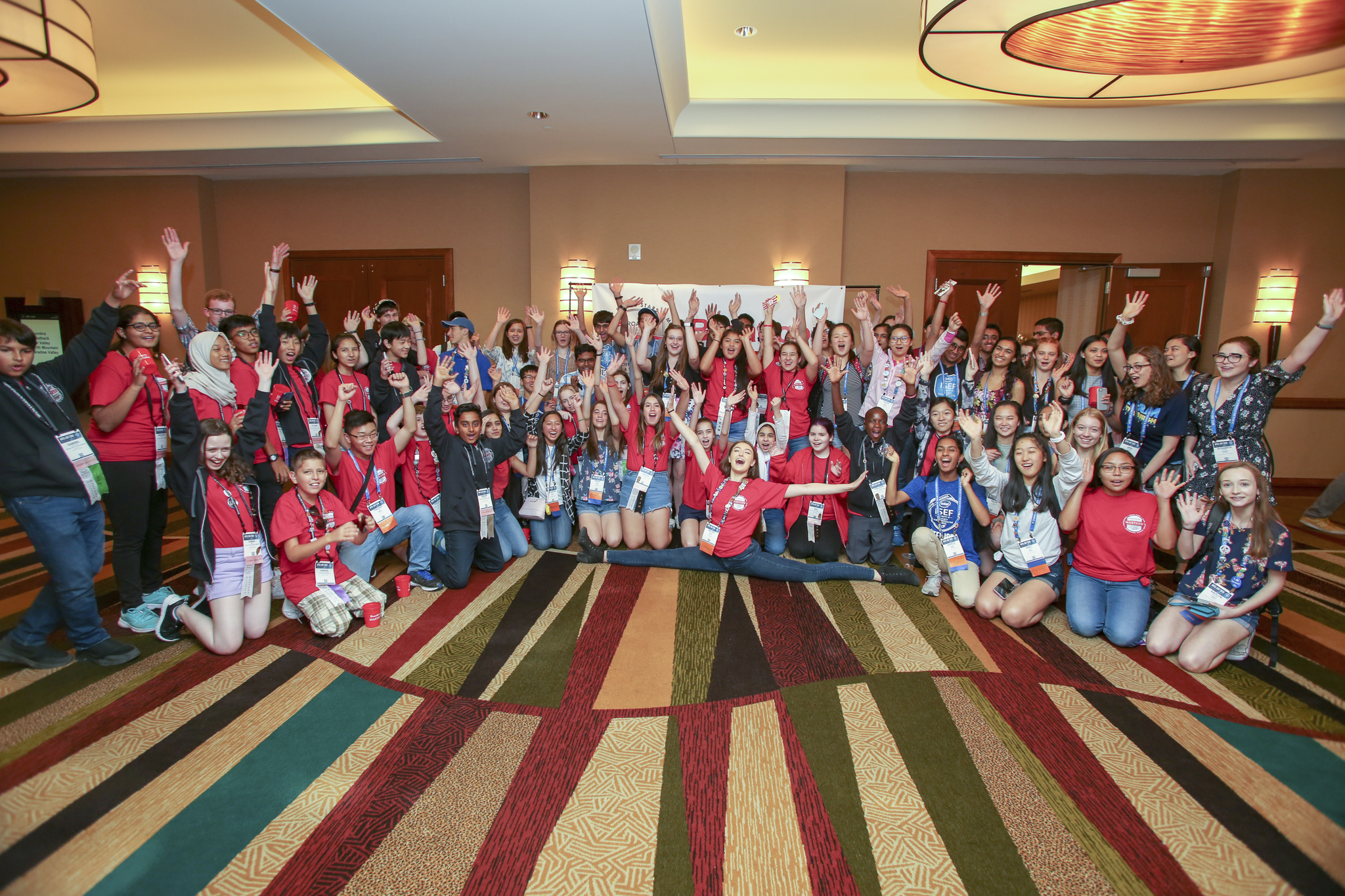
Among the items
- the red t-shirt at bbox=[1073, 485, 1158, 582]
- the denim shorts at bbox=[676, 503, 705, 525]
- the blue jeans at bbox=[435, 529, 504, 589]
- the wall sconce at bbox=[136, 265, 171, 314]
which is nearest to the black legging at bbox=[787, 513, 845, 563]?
the denim shorts at bbox=[676, 503, 705, 525]

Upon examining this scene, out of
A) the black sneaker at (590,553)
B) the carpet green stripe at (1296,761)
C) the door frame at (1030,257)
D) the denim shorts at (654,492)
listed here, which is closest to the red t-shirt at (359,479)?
the black sneaker at (590,553)

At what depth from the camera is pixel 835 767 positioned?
7.64ft

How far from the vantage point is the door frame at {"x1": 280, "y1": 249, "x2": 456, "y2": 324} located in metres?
7.72

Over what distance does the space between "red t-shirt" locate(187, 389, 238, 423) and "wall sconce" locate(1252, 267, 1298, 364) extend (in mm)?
9611

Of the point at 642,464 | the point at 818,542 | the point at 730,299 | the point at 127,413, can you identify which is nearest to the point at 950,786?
the point at 818,542

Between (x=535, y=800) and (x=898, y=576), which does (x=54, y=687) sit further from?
(x=898, y=576)

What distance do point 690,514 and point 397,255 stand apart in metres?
5.59

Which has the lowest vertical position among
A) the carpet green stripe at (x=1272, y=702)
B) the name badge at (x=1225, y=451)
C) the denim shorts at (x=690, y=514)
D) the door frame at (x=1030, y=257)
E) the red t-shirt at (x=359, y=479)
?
the carpet green stripe at (x=1272, y=702)

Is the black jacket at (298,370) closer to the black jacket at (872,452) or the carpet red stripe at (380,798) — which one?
the carpet red stripe at (380,798)

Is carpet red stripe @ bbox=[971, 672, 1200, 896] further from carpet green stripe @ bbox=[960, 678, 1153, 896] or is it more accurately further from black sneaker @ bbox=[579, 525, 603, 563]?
black sneaker @ bbox=[579, 525, 603, 563]

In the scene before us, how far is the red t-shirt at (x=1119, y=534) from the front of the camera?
334cm

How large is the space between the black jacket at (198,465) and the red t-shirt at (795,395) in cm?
347

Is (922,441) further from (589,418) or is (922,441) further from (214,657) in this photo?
(214,657)

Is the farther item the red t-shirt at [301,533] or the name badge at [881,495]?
the name badge at [881,495]
